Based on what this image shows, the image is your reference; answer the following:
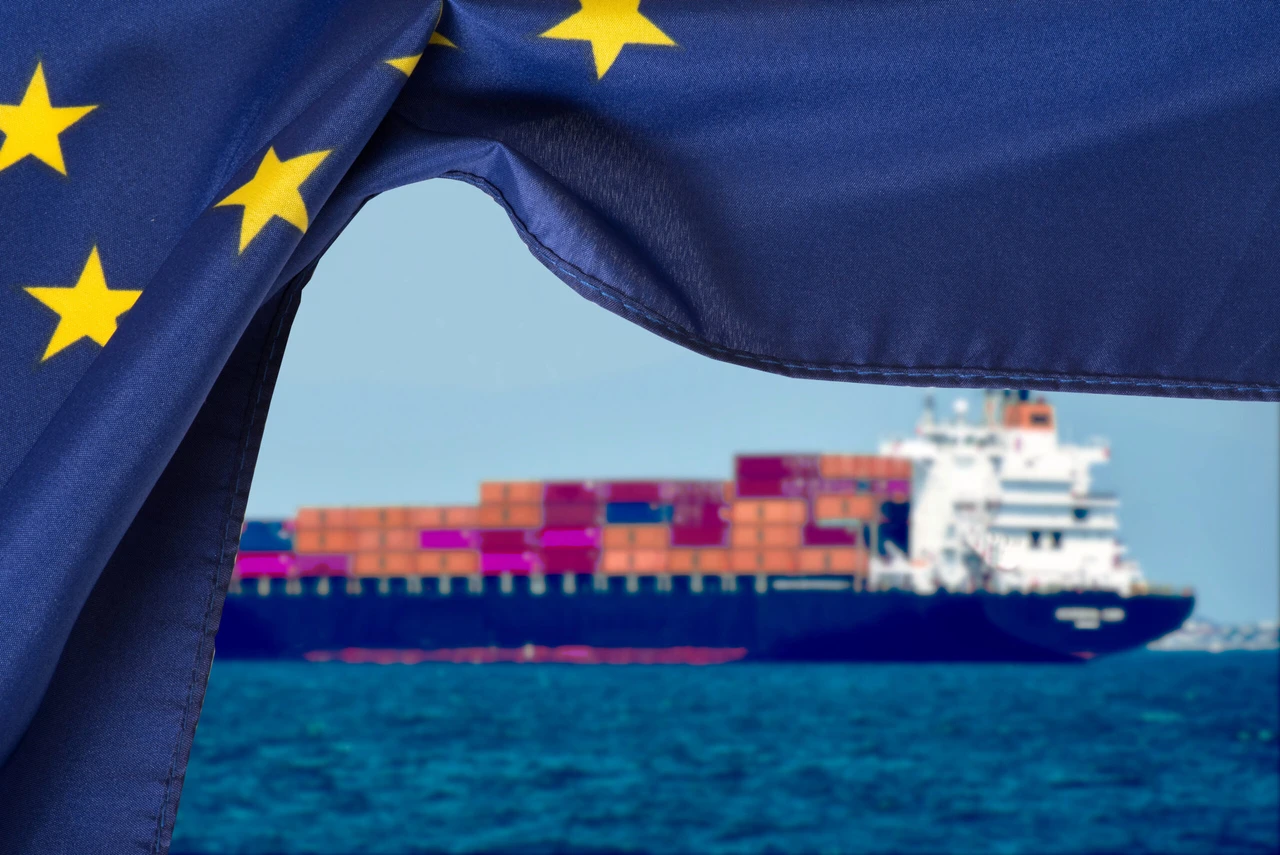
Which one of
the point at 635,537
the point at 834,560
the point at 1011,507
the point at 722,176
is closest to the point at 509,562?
A: the point at 635,537

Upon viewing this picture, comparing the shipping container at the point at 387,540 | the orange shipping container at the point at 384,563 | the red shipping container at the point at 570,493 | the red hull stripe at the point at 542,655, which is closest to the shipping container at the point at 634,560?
the red shipping container at the point at 570,493

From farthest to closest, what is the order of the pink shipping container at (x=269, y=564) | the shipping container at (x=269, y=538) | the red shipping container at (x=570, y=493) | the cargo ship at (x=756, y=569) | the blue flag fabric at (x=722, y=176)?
the shipping container at (x=269, y=538) < the pink shipping container at (x=269, y=564) < the red shipping container at (x=570, y=493) < the cargo ship at (x=756, y=569) < the blue flag fabric at (x=722, y=176)

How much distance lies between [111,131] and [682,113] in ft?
0.97

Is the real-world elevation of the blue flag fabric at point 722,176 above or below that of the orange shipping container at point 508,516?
below

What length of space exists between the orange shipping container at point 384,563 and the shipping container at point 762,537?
569cm

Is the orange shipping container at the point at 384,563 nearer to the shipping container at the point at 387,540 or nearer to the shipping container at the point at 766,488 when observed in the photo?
the shipping container at the point at 387,540

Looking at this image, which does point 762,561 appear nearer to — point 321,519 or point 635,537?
point 635,537

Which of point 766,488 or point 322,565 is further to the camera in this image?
point 322,565

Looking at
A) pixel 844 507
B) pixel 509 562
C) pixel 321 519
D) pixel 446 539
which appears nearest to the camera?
pixel 509 562

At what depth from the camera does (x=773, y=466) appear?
23188 millimetres

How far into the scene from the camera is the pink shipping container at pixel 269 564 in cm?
2403

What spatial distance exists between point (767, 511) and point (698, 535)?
4.10 ft

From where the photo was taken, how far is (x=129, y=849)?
632 millimetres

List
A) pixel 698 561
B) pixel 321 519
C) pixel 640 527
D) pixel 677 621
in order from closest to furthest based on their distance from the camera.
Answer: pixel 677 621 → pixel 698 561 → pixel 640 527 → pixel 321 519
